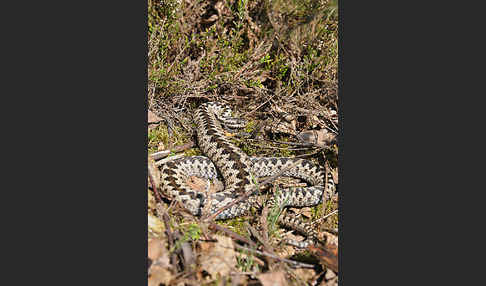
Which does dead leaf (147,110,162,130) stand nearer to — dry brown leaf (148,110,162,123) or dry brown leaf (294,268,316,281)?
dry brown leaf (148,110,162,123)

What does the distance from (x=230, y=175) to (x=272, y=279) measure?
2564 millimetres

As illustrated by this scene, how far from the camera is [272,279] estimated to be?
3217 mm

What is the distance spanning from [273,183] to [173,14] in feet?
12.0

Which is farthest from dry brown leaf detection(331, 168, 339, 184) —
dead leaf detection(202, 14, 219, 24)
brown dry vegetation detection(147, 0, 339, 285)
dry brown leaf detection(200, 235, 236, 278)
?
dead leaf detection(202, 14, 219, 24)

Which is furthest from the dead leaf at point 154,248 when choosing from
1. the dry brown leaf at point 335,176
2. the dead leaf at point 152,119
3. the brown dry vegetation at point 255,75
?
the dry brown leaf at point 335,176

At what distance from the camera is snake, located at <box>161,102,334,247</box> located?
4805 millimetres

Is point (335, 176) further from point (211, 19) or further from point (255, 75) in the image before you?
point (211, 19)

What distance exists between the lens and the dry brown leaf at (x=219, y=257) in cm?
337

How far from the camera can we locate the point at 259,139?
21.5 feet

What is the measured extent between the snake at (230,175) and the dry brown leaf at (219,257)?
0.89 m

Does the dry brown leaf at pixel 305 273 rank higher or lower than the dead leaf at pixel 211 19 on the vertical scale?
lower

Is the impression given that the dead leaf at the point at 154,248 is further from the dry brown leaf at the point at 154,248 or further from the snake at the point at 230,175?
the snake at the point at 230,175

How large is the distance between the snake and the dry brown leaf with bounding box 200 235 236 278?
888 mm

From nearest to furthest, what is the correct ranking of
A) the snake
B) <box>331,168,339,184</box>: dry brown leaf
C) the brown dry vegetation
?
the snake < <box>331,168,339,184</box>: dry brown leaf < the brown dry vegetation
